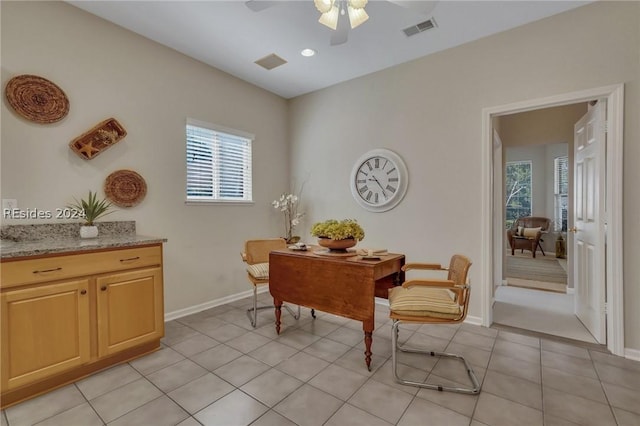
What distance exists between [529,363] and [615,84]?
2279mm

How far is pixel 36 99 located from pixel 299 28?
2188mm

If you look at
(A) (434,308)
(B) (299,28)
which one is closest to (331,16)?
(B) (299,28)

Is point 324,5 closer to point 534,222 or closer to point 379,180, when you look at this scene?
point 379,180

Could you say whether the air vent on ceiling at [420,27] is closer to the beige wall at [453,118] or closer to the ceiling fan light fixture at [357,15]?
the beige wall at [453,118]

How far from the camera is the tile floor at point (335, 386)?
5.26ft

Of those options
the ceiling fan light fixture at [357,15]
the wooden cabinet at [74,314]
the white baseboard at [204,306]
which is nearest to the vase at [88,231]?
the wooden cabinet at [74,314]

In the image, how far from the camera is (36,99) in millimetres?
2189

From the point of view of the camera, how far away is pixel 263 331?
274 centimetres

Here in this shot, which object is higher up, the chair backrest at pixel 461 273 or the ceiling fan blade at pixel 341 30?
the ceiling fan blade at pixel 341 30

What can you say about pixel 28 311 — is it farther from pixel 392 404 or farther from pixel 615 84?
pixel 615 84

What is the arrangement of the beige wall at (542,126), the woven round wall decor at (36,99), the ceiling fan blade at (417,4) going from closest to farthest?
the ceiling fan blade at (417,4) → the woven round wall decor at (36,99) → the beige wall at (542,126)

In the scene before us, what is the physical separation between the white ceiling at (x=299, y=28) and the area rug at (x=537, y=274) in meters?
3.70

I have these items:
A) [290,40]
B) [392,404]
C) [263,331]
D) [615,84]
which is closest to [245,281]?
[263,331]

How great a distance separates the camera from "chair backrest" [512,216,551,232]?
6.93 meters
